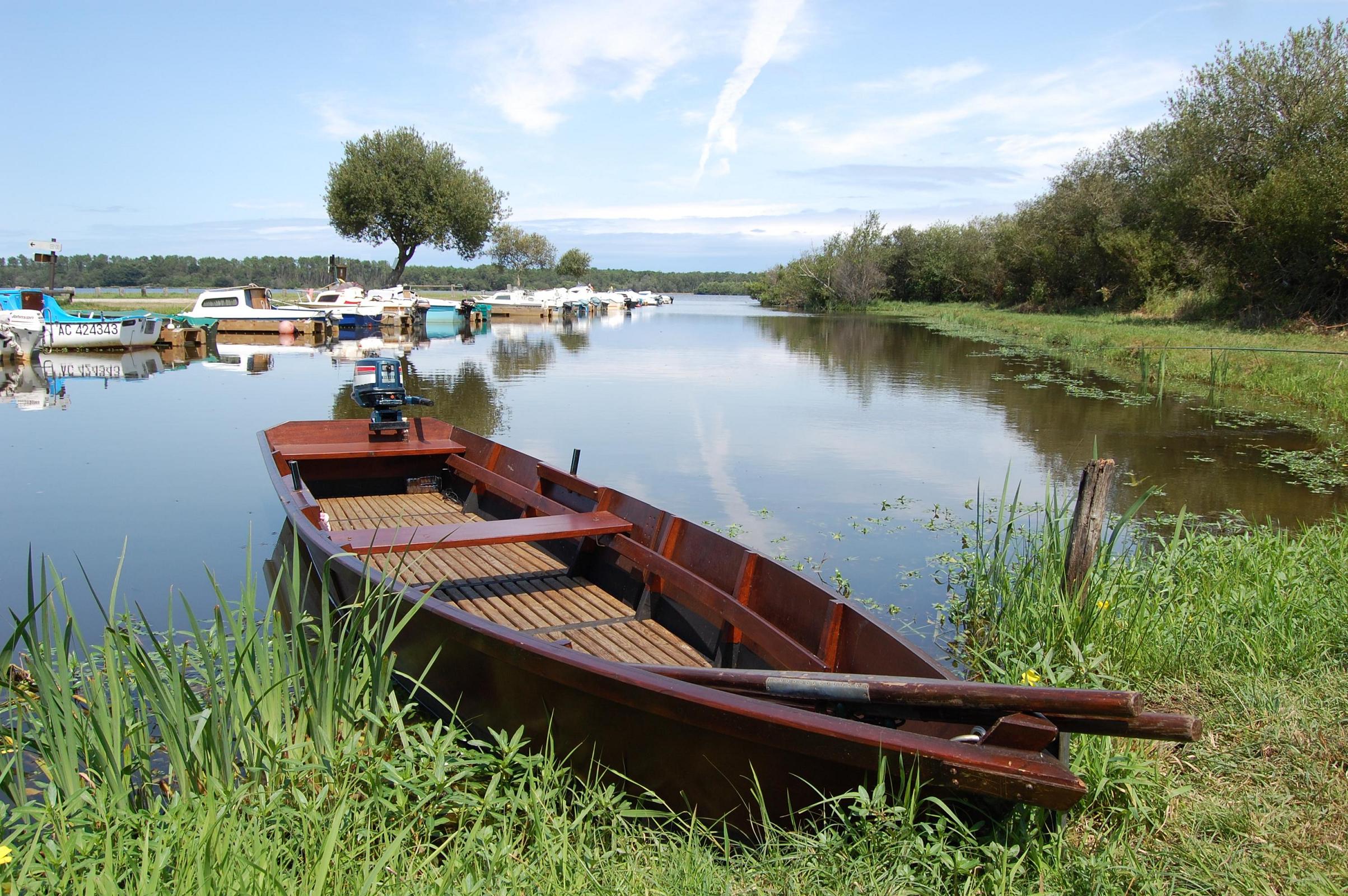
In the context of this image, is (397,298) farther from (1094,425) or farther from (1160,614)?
(1160,614)

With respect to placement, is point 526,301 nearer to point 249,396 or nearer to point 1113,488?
point 249,396

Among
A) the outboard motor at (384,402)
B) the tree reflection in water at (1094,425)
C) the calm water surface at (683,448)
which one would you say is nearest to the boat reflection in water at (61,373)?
the calm water surface at (683,448)

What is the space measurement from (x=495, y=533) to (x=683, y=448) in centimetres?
678

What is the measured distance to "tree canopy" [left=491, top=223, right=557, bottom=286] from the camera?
75.8 meters

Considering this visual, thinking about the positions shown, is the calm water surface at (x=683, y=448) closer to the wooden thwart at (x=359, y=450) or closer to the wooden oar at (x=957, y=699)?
the wooden thwart at (x=359, y=450)

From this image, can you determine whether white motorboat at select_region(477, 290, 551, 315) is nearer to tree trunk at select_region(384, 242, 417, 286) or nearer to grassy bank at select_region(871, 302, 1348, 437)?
tree trunk at select_region(384, 242, 417, 286)

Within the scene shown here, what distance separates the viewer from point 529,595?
568 cm

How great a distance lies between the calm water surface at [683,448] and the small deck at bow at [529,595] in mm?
1174

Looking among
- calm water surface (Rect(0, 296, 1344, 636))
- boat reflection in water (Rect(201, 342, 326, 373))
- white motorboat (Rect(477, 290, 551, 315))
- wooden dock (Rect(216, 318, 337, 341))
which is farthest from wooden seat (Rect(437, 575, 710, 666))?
white motorboat (Rect(477, 290, 551, 315))

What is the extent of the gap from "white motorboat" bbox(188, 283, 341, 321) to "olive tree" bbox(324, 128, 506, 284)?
10.8 meters

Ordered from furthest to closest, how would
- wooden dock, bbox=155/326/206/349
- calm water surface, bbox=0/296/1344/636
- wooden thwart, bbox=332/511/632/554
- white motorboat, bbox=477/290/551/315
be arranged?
1. white motorboat, bbox=477/290/551/315
2. wooden dock, bbox=155/326/206/349
3. calm water surface, bbox=0/296/1344/636
4. wooden thwart, bbox=332/511/632/554

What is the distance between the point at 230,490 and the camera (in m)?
9.72

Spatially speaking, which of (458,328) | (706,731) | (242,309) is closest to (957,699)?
(706,731)

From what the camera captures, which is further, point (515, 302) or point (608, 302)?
point (608, 302)
